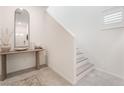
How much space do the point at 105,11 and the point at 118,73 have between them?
2.07 metres

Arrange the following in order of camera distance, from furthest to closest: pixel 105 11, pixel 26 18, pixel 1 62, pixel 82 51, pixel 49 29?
pixel 82 51, pixel 49 29, pixel 26 18, pixel 105 11, pixel 1 62

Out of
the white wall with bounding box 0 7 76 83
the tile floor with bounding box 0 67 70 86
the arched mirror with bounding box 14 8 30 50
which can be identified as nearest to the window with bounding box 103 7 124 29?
the white wall with bounding box 0 7 76 83

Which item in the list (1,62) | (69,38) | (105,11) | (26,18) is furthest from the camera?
(26,18)

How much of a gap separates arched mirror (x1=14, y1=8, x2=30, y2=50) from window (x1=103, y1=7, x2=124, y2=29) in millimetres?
2788

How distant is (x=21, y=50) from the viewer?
2.71 m

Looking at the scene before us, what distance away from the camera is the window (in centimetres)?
241

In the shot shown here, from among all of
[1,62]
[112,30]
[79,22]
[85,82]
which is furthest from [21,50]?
[112,30]

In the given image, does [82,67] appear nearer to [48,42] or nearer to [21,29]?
[48,42]

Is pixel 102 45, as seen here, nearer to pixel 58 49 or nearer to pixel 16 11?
pixel 58 49

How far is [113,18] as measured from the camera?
258cm

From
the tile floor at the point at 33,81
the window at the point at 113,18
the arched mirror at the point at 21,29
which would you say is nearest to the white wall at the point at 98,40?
the window at the point at 113,18

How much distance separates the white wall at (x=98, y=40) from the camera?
8.34 ft

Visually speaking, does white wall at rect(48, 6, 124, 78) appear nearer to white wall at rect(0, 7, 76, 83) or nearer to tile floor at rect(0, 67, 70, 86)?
white wall at rect(0, 7, 76, 83)

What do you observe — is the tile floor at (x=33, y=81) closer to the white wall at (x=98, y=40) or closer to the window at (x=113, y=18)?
the white wall at (x=98, y=40)
